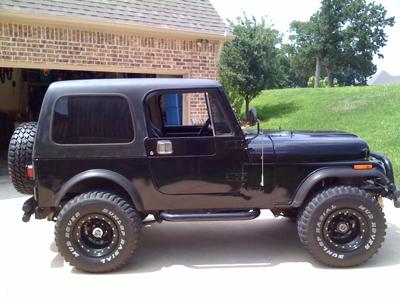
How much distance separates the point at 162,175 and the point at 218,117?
0.80 meters

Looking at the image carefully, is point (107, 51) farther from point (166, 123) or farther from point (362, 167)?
point (362, 167)

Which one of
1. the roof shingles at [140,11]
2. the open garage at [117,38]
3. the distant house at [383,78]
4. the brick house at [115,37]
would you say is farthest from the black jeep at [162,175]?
the distant house at [383,78]

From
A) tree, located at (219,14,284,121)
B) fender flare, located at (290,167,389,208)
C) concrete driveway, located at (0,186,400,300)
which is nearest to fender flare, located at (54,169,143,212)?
concrete driveway, located at (0,186,400,300)

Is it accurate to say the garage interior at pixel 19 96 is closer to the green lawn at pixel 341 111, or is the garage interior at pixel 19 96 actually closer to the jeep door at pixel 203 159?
the green lawn at pixel 341 111

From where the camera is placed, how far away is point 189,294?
4141 mm

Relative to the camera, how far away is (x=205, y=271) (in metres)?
4.67

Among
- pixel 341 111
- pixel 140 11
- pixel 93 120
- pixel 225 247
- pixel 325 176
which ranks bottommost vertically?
pixel 341 111

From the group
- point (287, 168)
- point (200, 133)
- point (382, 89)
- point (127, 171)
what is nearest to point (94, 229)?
point (127, 171)

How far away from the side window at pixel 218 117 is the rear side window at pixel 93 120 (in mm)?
822

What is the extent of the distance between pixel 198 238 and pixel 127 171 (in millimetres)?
1540

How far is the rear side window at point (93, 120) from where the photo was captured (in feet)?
15.3

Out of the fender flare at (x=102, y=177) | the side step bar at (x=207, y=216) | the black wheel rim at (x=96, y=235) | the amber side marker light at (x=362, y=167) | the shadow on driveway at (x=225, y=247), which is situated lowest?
the shadow on driveway at (x=225, y=247)

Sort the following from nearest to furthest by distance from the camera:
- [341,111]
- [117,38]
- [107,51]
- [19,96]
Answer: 1. [107,51]
2. [117,38]
3. [19,96]
4. [341,111]

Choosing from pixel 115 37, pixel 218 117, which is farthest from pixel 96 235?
pixel 115 37
